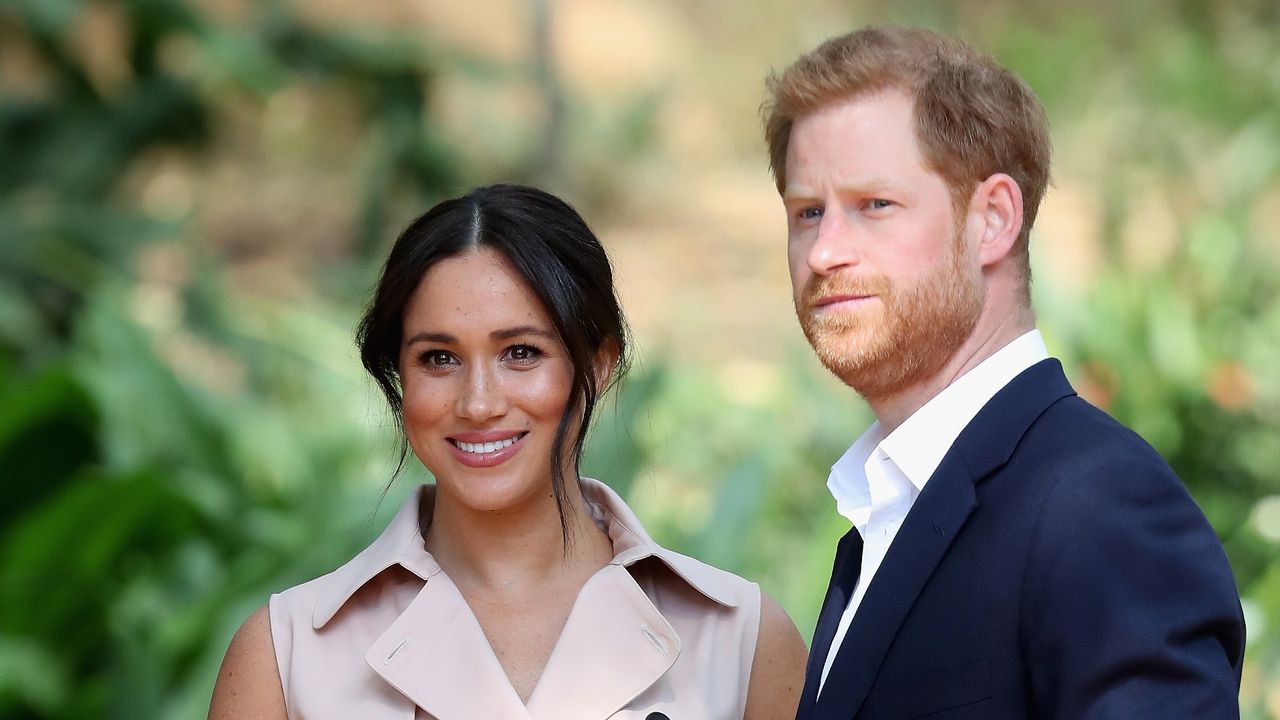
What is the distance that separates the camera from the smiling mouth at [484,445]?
1938 millimetres

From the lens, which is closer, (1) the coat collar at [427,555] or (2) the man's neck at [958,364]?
(2) the man's neck at [958,364]

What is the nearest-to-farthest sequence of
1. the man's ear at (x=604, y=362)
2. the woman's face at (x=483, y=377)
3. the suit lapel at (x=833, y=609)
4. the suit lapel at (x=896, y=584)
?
the suit lapel at (x=896, y=584) → the suit lapel at (x=833, y=609) → the woman's face at (x=483, y=377) → the man's ear at (x=604, y=362)

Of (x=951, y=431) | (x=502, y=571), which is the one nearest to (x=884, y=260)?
(x=951, y=431)

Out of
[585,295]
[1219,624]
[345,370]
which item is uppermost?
[345,370]

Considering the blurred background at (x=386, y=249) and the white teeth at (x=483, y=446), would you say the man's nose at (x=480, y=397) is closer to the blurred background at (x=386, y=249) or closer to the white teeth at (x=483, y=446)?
the white teeth at (x=483, y=446)

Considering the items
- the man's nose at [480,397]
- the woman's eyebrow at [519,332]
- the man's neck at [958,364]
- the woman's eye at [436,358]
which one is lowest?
the man's neck at [958,364]

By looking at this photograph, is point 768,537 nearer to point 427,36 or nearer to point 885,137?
point 885,137

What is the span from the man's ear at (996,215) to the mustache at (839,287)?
0.13 meters

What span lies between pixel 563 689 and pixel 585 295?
50 cm

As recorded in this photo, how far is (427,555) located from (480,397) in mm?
261

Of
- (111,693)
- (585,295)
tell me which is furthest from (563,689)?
(111,693)

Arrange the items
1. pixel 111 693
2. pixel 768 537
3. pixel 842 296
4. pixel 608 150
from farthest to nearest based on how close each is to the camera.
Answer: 1. pixel 608 150
2. pixel 768 537
3. pixel 111 693
4. pixel 842 296

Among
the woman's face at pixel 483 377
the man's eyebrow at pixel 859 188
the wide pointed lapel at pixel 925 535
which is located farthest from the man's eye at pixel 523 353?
the wide pointed lapel at pixel 925 535

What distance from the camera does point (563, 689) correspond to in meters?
1.96
